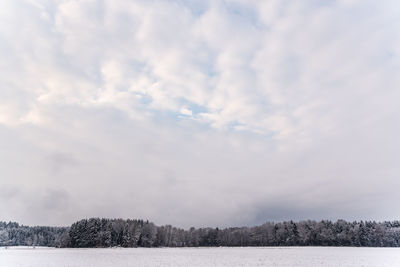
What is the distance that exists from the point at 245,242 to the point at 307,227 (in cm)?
4200

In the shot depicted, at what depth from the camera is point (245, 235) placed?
19875 cm

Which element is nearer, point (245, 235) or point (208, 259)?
point (208, 259)

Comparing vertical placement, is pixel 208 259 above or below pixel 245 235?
below

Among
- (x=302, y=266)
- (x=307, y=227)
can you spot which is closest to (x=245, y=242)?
(x=307, y=227)

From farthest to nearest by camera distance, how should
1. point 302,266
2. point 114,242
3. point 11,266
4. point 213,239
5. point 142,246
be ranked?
point 213,239 < point 142,246 < point 114,242 < point 11,266 < point 302,266

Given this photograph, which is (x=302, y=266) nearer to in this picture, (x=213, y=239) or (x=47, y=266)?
(x=47, y=266)

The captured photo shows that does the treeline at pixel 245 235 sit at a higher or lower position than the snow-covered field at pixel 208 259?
higher

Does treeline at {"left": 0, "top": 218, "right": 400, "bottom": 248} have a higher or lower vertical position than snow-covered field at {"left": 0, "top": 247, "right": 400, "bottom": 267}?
higher

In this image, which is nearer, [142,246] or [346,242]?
[346,242]

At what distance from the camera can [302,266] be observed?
1759 inches

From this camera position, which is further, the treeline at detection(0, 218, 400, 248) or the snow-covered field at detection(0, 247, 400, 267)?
the treeline at detection(0, 218, 400, 248)

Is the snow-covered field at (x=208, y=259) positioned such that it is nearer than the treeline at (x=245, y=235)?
Yes

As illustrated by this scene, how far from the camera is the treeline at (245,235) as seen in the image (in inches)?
5886

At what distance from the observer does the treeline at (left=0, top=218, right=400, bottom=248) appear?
150 metres
